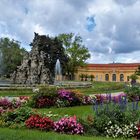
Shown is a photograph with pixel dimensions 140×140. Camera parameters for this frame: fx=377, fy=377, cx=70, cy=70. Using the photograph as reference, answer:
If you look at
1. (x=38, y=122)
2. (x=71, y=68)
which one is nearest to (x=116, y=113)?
(x=38, y=122)

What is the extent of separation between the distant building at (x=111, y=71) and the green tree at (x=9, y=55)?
83.9ft

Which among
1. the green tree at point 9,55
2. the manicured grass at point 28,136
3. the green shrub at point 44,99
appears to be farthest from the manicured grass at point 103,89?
the green tree at point 9,55

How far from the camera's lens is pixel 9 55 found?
74.2m

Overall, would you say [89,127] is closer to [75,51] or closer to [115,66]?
[75,51]

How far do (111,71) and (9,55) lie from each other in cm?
3674

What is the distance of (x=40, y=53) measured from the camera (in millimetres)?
39281

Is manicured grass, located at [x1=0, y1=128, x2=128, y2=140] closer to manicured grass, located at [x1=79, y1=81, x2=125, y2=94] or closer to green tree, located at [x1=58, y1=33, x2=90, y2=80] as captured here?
manicured grass, located at [x1=79, y1=81, x2=125, y2=94]

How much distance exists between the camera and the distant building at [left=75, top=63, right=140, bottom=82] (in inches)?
3939

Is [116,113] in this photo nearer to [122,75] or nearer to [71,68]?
[71,68]

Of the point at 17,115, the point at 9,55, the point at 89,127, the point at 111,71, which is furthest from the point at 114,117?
the point at 111,71

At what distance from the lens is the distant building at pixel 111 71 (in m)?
100

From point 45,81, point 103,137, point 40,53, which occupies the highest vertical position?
point 40,53

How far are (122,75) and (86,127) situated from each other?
92658 millimetres

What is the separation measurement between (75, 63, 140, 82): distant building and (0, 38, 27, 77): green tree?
25573mm
